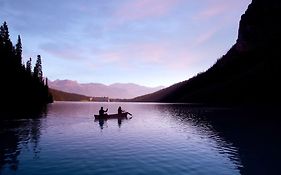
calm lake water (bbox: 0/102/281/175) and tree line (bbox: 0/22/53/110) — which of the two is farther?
tree line (bbox: 0/22/53/110)

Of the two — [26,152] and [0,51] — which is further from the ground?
[0,51]

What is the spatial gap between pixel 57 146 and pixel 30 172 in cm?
1224

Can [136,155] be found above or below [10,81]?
below

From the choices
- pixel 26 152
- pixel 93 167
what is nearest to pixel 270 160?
pixel 93 167

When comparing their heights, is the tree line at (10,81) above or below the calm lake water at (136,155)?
above

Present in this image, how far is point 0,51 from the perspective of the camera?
341 feet

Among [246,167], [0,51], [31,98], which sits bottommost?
[246,167]

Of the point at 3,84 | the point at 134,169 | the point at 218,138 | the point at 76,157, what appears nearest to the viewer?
the point at 134,169

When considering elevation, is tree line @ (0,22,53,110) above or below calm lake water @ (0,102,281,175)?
above

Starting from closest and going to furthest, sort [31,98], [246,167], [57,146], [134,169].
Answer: [134,169]
[246,167]
[57,146]
[31,98]

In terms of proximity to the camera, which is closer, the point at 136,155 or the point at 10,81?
the point at 136,155

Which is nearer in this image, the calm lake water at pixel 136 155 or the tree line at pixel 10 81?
the calm lake water at pixel 136 155

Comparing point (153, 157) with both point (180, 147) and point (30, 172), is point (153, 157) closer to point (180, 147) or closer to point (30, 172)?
→ point (180, 147)

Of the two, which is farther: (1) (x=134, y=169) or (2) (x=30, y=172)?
(1) (x=134, y=169)
